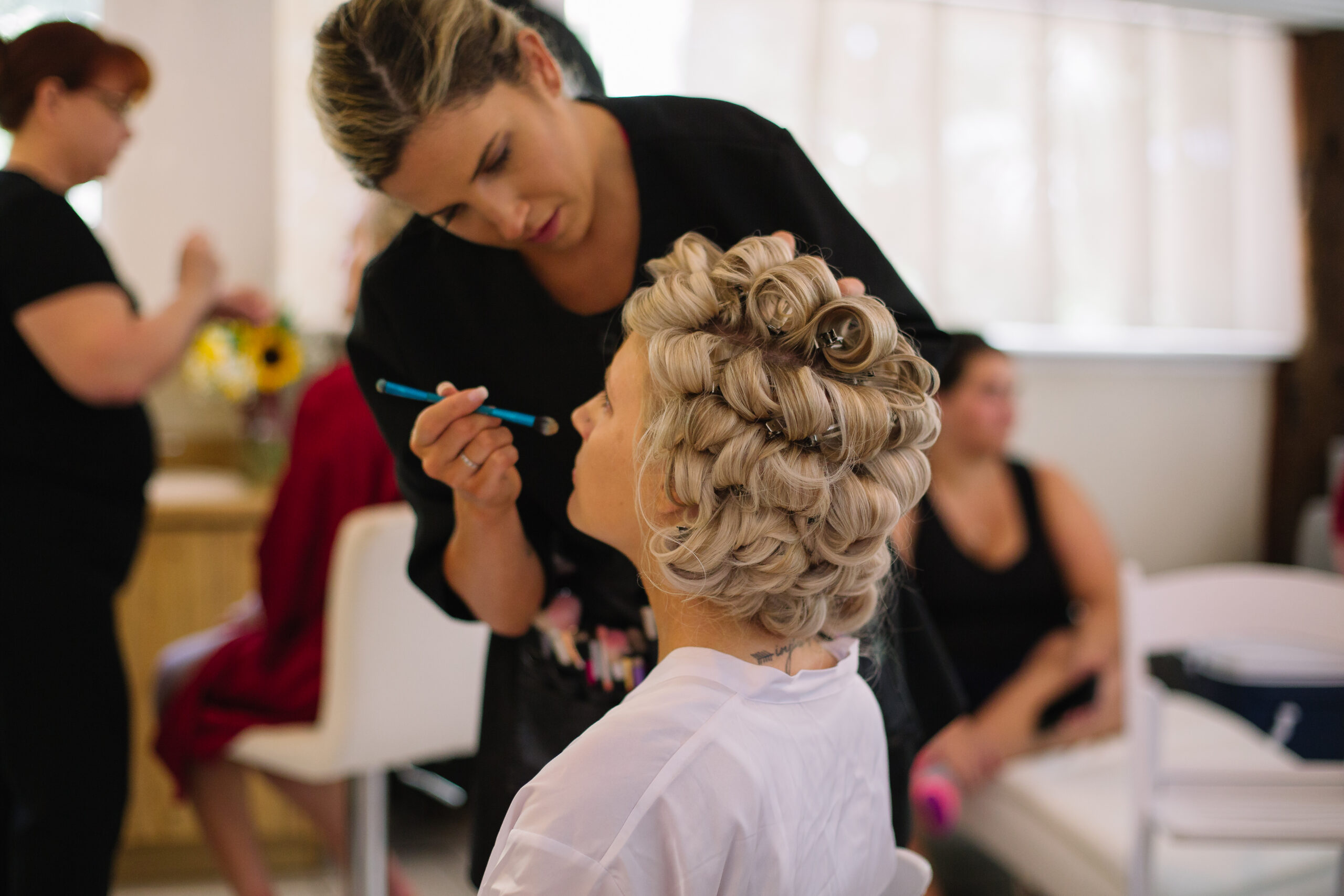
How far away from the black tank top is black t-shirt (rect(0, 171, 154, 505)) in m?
1.41

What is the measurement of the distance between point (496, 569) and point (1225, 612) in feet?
3.96

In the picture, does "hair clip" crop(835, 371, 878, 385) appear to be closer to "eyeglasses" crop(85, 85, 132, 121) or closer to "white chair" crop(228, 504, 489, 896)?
"white chair" crop(228, 504, 489, 896)

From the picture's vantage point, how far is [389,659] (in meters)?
1.51

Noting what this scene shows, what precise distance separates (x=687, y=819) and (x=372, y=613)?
0.92 meters

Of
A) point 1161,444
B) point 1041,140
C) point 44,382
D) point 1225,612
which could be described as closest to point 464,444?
point 44,382

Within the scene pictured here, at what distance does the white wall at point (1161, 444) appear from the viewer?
3.48 metres

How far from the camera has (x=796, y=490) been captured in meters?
0.72

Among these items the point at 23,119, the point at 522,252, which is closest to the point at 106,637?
the point at 23,119

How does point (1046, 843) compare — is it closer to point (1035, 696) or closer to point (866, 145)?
point (1035, 696)

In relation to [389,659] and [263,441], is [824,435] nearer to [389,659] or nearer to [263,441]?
[389,659]

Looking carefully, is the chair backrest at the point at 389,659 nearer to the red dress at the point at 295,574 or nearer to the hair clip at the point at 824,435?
the red dress at the point at 295,574

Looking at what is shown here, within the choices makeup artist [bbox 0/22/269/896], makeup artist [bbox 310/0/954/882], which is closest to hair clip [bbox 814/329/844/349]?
makeup artist [bbox 310/0/954/882]

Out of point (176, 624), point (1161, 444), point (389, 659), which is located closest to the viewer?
point (389, 659)

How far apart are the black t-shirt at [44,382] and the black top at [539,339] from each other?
0.60m
